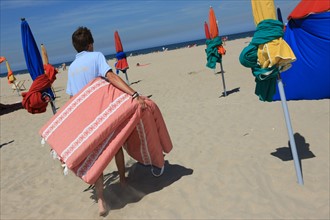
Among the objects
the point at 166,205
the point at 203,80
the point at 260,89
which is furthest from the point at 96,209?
the point at 203,80

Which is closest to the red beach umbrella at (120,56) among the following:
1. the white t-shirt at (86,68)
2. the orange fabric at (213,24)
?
the orange fabric at (213,24)

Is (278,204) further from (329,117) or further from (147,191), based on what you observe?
(329,117)

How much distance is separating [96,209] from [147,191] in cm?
66

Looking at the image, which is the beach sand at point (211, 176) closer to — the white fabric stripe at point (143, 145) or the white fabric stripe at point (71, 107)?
the white fabric stripe at point (143, 145)

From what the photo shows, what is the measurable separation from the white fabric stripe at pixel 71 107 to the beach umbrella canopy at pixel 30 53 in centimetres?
104

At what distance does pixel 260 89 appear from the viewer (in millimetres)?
4121

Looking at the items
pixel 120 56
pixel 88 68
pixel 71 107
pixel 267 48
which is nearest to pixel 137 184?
pixel 71 107

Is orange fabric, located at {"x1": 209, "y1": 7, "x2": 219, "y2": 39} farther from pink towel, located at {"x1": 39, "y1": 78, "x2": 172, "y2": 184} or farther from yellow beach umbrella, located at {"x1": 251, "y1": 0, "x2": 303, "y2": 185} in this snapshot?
pink towel, located at {"x1": 39, "y1": 78, "x2": 172, "y2": 184}

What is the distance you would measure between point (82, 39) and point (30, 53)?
118 cm

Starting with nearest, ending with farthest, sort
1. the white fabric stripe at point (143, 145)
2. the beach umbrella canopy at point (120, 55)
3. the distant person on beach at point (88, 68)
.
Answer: the distant person on beach at point (88, 68)
the white fabric stripe at point (143, 145)
the beach umbrella canopy at point (120, 55)

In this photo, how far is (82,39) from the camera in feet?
12.2

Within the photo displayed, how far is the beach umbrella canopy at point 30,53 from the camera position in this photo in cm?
448

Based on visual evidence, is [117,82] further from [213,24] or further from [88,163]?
[213,24]

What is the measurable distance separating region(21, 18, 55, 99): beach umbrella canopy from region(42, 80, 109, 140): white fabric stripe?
104cm
